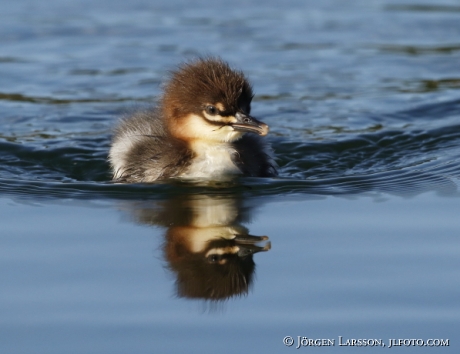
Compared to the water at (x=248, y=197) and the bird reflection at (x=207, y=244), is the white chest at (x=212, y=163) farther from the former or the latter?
the bird reflection at (x=207, y=244)

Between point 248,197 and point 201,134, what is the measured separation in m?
0.71

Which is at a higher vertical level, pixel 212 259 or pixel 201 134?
pixel 201 134

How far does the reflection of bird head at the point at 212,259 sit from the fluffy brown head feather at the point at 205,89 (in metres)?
1.31

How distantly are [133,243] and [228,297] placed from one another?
3.47 ft

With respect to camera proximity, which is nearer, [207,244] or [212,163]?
[207,244]

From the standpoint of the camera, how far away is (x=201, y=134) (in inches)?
281

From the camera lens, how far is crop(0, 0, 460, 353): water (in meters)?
4.56

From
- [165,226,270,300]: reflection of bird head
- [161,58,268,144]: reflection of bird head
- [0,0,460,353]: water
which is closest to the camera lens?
[0,0,460,353]: water

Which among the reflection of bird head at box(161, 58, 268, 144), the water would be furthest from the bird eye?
the water

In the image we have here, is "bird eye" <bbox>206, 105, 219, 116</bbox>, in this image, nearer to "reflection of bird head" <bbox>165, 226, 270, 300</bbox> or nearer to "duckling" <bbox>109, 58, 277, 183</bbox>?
"duckling" <bbox>109, 58, 277, 183</bbox>

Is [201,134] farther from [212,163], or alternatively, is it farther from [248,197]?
[248,197]

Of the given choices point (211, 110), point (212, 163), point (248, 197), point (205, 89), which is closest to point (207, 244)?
point (248, 197)

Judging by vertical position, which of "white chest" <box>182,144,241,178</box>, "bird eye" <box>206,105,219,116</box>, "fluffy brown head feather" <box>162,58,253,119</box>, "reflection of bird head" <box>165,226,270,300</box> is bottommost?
"reflection of bird head" <box>165,226,270,300</box>

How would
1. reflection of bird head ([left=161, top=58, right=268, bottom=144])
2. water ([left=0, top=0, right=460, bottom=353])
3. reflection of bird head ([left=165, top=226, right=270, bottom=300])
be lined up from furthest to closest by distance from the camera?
1. reflection of bird head ([left=161, top=58, right=268, bottom=144])
2. reflection of bird head ([left=165, top=226, right=270, bottom=300])
3. water ([left=0, top=0, right=460, bottom=353])
